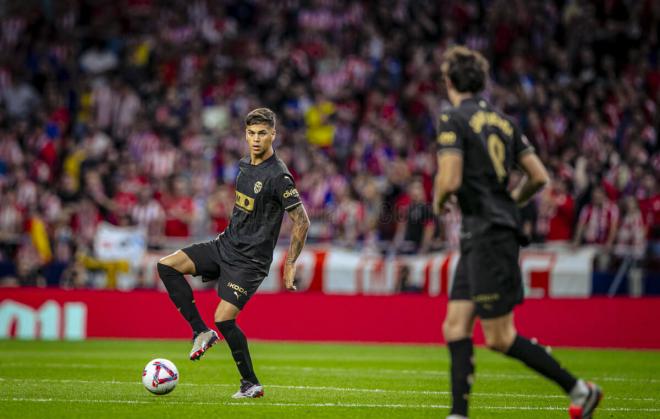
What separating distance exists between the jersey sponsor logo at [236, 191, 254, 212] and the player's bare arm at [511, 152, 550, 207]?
2.80 m

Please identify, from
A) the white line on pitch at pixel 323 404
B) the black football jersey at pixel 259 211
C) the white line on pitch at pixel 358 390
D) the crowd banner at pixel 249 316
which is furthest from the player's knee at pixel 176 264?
the crowd banner at pixel 249 316

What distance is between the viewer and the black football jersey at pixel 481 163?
6.81 meters

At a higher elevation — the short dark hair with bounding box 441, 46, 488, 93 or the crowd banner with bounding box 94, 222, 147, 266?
the short dark hair with bounding box 441, 46, 488, 93

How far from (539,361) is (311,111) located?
56.4ft

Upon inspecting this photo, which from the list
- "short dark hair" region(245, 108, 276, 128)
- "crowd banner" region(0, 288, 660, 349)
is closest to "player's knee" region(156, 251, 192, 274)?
"short dark hair" region(245, 108, 276, 128)

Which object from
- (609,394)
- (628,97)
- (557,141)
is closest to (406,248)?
(557,141)

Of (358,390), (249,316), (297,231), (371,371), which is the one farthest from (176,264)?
(249,316)

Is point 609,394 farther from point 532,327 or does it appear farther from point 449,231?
point 449,231

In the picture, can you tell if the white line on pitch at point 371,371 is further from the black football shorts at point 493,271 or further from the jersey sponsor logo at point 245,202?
the black football shorts at point 493,271

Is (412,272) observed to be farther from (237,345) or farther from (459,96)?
(459,96)

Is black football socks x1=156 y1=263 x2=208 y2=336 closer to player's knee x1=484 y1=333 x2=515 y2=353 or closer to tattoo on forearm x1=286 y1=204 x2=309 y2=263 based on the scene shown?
tattoo on forearm x1=286 y1=204 x2=309 y2=263

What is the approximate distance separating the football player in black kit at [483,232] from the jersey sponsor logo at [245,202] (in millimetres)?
2648

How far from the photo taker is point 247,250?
914 cm

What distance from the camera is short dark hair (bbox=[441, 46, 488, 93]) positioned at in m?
6.82
